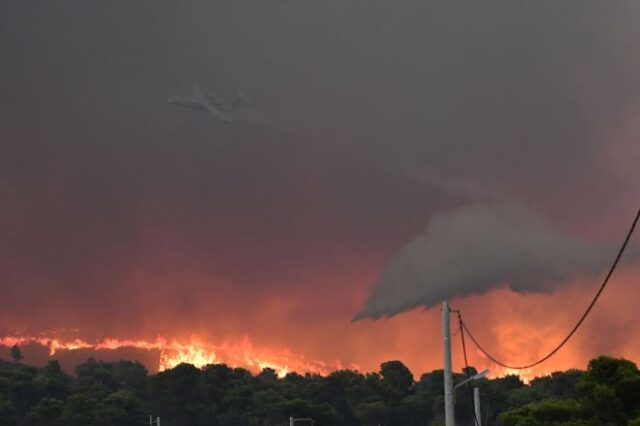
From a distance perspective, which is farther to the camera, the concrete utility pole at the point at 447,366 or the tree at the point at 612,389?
the tree at the point at 612,389

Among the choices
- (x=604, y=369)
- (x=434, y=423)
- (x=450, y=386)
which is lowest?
(x=450, y=386)

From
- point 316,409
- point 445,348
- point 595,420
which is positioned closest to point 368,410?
point 316,409

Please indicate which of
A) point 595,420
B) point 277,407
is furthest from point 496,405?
point 595,420

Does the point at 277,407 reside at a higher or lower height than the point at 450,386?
higher

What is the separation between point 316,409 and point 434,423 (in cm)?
2228

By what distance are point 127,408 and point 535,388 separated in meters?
79.0

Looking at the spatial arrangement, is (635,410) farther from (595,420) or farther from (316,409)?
(316,409)

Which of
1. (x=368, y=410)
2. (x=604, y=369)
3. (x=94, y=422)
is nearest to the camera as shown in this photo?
(x=604, y=369)

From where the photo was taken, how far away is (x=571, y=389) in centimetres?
17150

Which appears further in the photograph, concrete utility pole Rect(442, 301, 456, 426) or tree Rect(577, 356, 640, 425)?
tree Rect(577, 356, 640, 425)

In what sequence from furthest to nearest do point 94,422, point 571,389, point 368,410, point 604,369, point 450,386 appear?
point 368,410
point 94,422
point 571,389
point 604,369
point 450,386

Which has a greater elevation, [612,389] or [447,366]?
[612,389]

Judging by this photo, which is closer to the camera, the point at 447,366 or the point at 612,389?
the point at 447,366

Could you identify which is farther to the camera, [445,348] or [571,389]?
[571,389]
